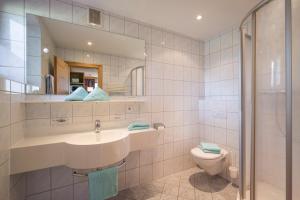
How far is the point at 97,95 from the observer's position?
1528 millimetres

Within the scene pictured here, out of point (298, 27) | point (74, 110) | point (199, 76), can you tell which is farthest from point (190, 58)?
point (74, 110)

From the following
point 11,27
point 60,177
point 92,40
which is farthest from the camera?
point 92,40

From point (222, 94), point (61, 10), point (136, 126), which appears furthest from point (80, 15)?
point (222, 94)

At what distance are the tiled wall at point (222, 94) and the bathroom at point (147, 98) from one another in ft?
0.05

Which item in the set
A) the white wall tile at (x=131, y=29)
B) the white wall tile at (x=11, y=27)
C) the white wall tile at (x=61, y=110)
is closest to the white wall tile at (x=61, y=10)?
the white wall tile at (x=11, y=27)

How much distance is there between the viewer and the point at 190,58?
238 cm

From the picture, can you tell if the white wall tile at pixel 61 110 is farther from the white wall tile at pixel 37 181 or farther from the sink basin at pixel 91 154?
the white wall tile at pixel 37 181

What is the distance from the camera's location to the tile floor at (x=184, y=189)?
5.60 ft

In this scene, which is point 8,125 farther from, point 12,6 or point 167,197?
point 167,197

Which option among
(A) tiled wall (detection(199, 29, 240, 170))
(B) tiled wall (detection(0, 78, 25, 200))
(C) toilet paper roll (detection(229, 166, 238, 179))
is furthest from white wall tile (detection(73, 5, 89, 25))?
(C) toilet paper roll (detection(229, 166, 238, 179))

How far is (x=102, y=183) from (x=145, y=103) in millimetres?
1049

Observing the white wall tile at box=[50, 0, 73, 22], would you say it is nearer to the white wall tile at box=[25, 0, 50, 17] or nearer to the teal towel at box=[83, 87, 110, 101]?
the white wall tile at box=[25, 0, 50, 17]

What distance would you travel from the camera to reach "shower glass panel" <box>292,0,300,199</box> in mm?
881

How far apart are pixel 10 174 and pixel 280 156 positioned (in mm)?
1947
